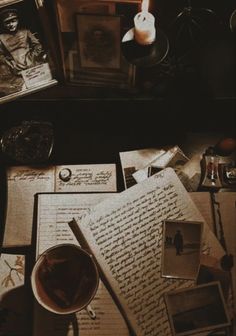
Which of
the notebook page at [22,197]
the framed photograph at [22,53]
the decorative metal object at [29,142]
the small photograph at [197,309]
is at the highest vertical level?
the framed photograph at [22,53]

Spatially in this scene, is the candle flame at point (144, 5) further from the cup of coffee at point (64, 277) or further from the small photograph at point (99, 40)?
the cup of coffee at point (64, 277)

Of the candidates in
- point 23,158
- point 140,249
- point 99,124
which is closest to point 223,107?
point 99,124

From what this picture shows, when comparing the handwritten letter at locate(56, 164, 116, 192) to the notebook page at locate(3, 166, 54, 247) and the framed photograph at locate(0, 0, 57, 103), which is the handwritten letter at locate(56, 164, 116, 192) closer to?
the notebook page at locate(3, 166, 54, 247)

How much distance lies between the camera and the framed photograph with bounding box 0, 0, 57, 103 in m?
0.99

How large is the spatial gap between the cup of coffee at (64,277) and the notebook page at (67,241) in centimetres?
7

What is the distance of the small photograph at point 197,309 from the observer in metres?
1.00

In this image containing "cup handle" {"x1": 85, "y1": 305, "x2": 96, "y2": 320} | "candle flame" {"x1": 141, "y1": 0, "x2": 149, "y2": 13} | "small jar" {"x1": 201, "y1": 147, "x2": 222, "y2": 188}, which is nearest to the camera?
"candle flame" {"x1": 141, "y1": 0, "x2": 149, "y2": 13}

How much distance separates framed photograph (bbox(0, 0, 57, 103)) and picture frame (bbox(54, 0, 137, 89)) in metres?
0.05

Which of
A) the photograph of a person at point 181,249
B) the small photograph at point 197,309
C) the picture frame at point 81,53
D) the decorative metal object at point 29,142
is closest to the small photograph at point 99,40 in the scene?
the picture frame at point 81,53

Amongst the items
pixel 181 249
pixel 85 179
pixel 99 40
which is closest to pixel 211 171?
pixel 181 249

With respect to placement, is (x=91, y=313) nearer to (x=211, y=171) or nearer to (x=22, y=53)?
(x=211, y=171)

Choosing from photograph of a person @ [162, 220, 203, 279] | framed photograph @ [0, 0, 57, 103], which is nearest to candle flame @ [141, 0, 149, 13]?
framed photograph @ [0, 0, 57, 103]

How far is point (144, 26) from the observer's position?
0.96 m

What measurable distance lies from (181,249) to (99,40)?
53 cm
